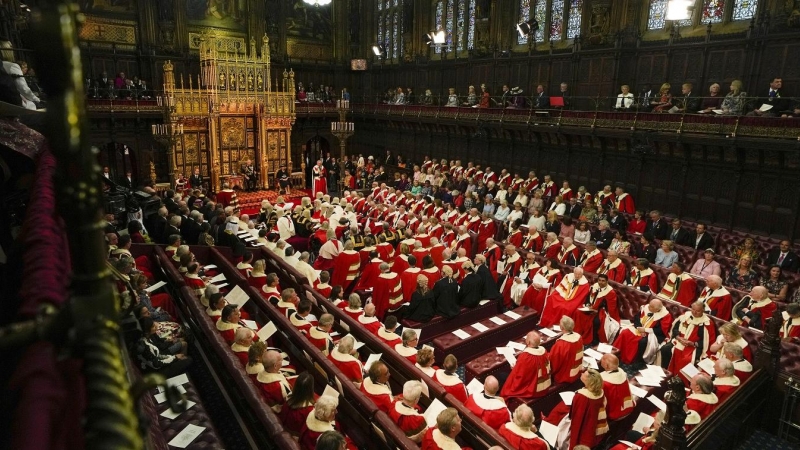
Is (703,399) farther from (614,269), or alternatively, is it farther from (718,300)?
(614,269)

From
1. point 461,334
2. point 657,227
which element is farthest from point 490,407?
point 657,227

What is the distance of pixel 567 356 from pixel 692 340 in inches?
104

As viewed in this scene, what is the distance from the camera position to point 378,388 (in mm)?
6258

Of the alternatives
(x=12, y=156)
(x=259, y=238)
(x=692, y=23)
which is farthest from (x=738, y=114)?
(x=12, y=156)

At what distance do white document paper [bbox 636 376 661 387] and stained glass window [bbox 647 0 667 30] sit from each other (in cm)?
1408

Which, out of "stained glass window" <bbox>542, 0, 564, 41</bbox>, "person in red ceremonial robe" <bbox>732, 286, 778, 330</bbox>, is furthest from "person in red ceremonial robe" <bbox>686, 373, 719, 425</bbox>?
"stained glass window" <bbox>542, 0, 564, 41</bbox>

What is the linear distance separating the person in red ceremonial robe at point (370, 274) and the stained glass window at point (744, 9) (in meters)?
13.9

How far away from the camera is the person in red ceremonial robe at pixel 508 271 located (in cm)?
1258

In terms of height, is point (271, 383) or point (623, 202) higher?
point (623, 202)

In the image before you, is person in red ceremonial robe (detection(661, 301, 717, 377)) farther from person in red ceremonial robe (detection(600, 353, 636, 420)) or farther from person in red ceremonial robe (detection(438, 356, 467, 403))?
person in red ceremonial robe (detection(438, 356, 467, 403))

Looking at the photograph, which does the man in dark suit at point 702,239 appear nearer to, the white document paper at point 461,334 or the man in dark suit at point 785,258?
the man in dark suit at point 785,258

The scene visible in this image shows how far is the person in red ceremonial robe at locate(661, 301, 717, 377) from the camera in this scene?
878cm

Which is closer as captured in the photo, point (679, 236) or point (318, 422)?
point (318, 422)

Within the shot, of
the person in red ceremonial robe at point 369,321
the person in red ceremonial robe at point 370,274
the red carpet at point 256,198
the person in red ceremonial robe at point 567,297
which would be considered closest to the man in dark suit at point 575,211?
the person in red ceremonial robe at point 567,297
